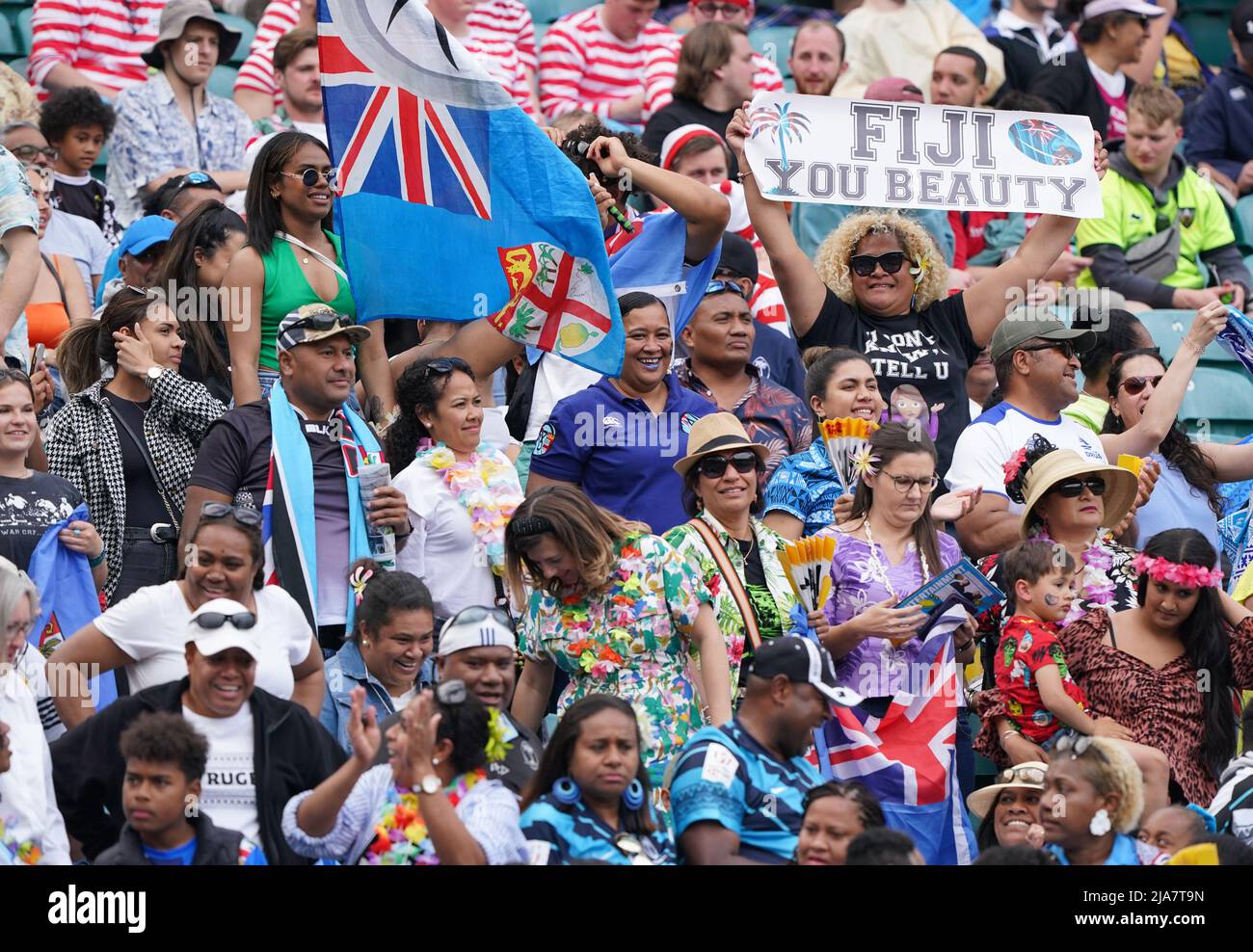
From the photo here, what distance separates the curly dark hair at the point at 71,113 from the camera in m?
10.3

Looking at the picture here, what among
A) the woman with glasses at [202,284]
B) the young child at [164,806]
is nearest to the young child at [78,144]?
the woman with glasses at [202,284]

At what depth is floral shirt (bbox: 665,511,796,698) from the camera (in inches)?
274

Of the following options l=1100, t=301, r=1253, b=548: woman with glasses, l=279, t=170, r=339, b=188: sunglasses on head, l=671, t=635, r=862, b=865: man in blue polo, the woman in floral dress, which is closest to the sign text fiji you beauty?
l=1100, t=301, r=1253, b=548: woman with glasses

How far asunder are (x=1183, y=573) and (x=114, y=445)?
12.2ft

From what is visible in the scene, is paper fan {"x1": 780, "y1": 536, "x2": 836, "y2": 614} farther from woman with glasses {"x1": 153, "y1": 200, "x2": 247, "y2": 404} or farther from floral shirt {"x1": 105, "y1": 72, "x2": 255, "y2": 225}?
floral shirt {"x1": 105, "y1": 72, "x2": 255, "y2": 225}

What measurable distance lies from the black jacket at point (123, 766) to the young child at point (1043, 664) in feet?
7.92

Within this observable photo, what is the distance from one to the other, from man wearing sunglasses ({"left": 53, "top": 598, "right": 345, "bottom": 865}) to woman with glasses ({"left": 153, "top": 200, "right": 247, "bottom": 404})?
217 centimetres

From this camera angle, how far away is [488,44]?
12.0 meters

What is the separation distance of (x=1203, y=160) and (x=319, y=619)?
7394 mm

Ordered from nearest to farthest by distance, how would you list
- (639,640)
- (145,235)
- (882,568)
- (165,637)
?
(165,637) → (639,640) → (882,568) → (145,235)

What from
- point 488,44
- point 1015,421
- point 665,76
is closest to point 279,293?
point 1015,421

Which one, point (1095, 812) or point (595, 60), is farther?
point (595, 60)

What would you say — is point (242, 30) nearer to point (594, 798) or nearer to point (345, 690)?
point (345, 690)

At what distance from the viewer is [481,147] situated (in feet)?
26.9
